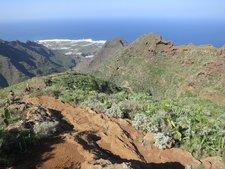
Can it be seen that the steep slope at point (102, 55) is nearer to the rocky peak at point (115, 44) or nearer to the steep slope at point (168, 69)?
the rocky peak at point (115, 44)

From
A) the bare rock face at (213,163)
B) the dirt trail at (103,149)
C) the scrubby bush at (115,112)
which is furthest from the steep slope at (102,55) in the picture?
the bare rock face at (213,163)

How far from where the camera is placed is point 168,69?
59594 millimetres

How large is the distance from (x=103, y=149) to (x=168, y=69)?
161 ft

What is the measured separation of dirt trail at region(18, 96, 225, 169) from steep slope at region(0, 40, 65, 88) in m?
95.0

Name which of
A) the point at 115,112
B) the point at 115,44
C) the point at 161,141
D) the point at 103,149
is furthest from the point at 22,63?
the point at 103,149

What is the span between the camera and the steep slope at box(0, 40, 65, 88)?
116 meters

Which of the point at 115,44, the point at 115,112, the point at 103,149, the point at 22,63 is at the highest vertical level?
the point at 103,149

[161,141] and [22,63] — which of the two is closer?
[161,141]

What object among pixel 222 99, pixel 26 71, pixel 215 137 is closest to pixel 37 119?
pixel 215 137

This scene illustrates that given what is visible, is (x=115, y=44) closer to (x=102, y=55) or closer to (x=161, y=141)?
(x=102, y=55)

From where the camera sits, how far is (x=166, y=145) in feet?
41.9

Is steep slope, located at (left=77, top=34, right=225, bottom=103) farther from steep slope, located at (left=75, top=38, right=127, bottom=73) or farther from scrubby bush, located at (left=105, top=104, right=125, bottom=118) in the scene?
steep slope, located at (left=75, top=38, right=127, bottom=73)

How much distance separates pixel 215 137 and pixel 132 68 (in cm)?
4924

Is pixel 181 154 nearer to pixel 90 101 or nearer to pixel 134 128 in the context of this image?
pixel 134 128
